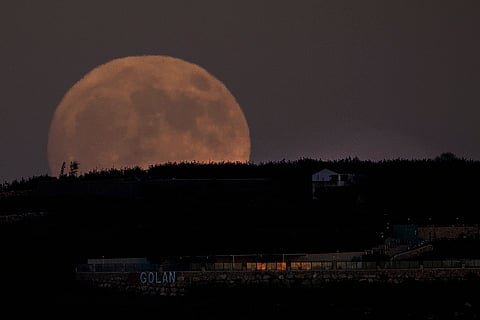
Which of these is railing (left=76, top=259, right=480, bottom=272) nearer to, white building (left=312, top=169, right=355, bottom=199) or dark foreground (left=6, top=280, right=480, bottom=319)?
dark foreground (left=6, top=280, right=480, bottom=319)

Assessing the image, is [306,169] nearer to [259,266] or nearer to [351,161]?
[351,161]

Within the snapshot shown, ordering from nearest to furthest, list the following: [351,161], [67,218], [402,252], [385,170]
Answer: [402,252]
[67,218]
[385,170]
[351,161]

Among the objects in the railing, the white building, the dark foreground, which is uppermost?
the white building

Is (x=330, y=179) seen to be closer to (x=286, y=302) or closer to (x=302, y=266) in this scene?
(x=302, y=266)

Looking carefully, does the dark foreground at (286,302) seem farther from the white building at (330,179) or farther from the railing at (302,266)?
the white building at (330,179)

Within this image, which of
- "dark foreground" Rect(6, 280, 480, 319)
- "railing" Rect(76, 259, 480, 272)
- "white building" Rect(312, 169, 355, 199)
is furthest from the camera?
"white building" Rect(312, 169, 355, 199)

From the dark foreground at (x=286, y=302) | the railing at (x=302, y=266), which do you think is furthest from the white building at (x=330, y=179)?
the dark foreground at (x=286, y=302)

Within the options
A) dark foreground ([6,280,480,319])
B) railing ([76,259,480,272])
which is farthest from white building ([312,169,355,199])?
dark foreground ([6,280,480,319])

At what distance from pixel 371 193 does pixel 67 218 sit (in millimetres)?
29222

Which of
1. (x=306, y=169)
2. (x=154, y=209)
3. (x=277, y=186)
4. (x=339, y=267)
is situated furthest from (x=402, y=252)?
(x=306, y=169)

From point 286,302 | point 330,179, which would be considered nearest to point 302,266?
point 286,302

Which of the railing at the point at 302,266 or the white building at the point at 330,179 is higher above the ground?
the white building at the point at 330,179

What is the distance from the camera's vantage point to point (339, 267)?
10194 cm

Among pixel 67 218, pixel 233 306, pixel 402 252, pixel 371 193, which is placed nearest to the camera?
pixel 233 306
